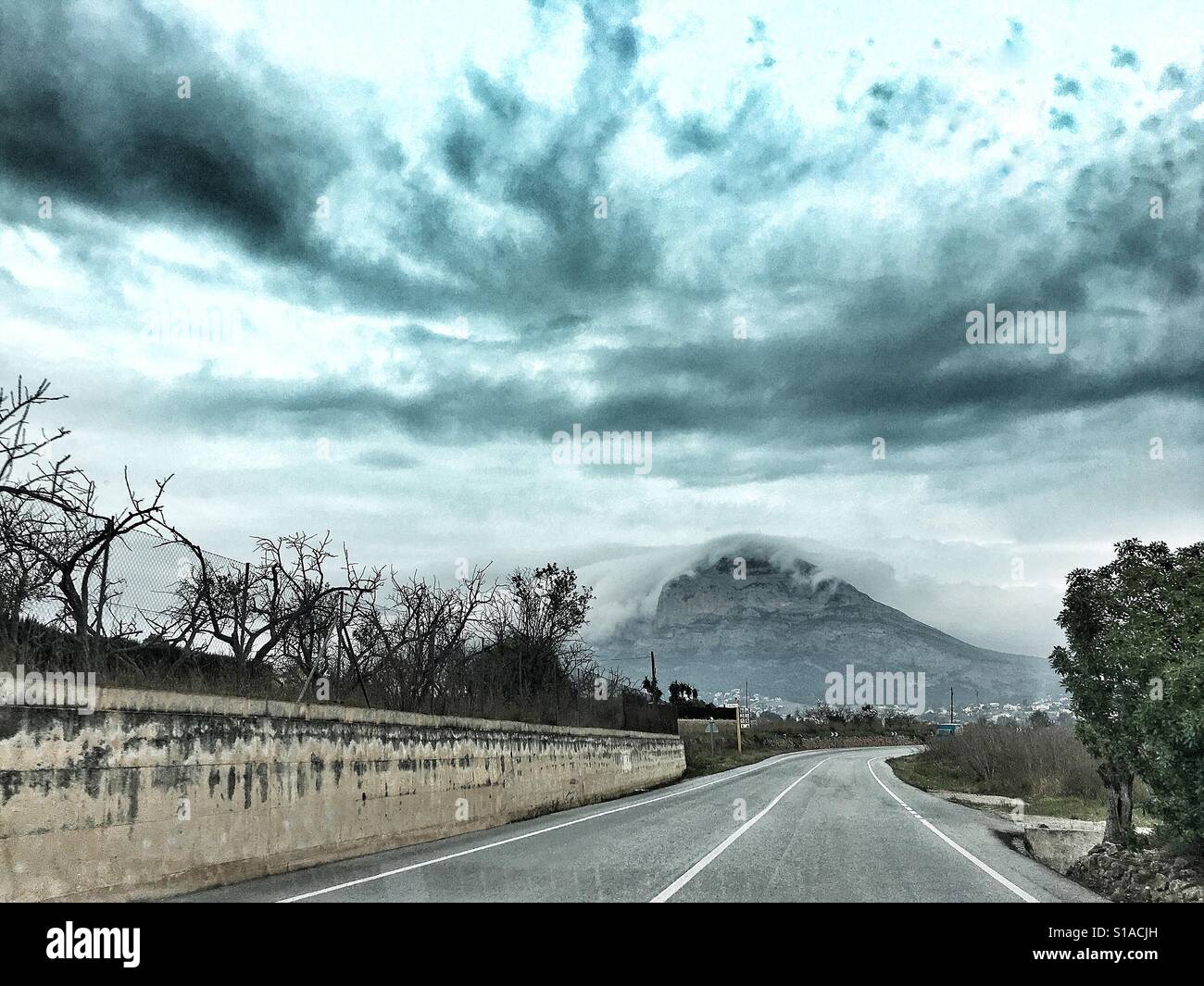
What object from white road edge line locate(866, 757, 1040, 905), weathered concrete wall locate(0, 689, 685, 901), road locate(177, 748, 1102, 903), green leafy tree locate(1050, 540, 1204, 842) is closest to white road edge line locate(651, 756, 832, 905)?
road locate(177, 748, 1102, 903)

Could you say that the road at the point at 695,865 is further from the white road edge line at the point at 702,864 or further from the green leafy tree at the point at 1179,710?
the green leafy tree at the point at 1179,710

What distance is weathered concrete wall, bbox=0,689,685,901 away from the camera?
26.7 ft

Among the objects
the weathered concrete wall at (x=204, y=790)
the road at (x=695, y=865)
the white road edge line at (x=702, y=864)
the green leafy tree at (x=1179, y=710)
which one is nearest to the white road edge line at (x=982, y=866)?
the road at (x=695, y=865)

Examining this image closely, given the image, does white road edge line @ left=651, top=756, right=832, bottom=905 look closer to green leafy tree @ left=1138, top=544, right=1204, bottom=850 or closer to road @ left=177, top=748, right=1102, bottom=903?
road @ left=177, top=748, right=1102, bottom=903

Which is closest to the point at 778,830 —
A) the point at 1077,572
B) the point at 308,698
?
the point at 1077,572

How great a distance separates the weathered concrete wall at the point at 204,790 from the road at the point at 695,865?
0.43 m

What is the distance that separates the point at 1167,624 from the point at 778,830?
7374 mm

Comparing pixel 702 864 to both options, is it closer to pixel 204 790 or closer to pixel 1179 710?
pixel 204 790

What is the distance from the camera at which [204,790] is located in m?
10.1

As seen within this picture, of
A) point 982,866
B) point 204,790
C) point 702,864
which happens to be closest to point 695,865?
point 702,864

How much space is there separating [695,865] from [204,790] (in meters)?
5.88
